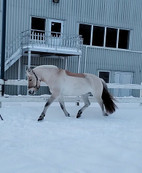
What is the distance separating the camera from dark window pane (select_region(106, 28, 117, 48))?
17000 mm

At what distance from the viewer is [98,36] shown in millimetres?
16781

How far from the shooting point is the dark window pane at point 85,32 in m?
16.3

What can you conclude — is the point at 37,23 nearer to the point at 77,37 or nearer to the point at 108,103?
the point at 77,37

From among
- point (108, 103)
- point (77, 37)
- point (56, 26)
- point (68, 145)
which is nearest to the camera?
point (68, 145)

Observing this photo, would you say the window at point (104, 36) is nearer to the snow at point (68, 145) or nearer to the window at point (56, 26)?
the window at point (56, 26)

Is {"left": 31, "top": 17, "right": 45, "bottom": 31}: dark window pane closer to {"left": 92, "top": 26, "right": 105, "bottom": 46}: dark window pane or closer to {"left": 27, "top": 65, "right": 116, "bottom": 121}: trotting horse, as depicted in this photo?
{"left": 92, "top": 26, "right": 105, "bottom": 46}: dark window pane

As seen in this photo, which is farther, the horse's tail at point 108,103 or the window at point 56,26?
the window at point 56,26

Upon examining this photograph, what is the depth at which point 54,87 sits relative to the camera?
6.65 metres

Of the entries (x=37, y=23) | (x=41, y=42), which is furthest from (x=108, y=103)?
(x=37, y=23)

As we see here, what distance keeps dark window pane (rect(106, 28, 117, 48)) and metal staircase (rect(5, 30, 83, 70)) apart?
9.62 ft

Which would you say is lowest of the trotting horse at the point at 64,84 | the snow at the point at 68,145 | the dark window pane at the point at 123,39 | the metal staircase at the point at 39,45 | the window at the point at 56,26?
the snow at the point at 68,145

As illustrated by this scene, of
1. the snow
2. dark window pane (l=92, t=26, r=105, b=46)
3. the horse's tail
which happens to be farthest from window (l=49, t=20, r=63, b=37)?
the snow

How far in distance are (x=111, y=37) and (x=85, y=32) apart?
81.6 inches

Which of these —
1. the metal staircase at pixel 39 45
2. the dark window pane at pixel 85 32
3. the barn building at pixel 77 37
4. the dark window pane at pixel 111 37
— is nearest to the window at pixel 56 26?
the barn building at pixel 77 37
